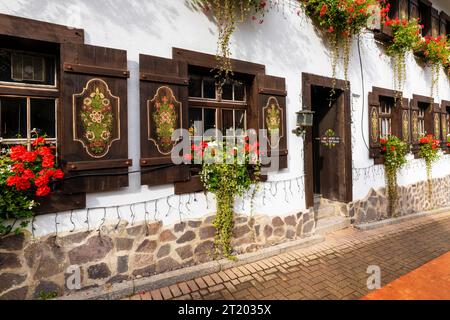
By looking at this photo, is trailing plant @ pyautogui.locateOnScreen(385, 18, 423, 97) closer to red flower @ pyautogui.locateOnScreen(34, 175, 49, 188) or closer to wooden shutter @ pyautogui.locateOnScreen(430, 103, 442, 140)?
wooden shutter @ pyautogui.locateOnScreen(430, 103, 442, 140)

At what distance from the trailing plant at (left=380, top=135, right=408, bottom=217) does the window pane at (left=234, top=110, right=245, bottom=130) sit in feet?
13.9

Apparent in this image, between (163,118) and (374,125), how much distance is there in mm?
5374

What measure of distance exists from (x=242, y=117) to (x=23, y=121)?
3.06m

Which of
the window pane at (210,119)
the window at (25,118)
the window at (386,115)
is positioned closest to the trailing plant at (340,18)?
the window at (386,115)

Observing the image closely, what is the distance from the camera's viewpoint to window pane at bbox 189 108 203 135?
403 centimetres

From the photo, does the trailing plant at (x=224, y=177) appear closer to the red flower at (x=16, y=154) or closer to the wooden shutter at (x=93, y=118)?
the wooden shutter at (x=93, y=118)

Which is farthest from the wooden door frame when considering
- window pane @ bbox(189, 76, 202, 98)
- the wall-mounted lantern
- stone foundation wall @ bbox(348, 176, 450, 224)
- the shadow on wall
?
the shadow on wall

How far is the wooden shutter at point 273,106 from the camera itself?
4379 millimetres

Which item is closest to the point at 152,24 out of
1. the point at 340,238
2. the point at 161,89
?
the point at 161,89

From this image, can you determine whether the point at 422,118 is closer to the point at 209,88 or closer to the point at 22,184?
the point at 209,88

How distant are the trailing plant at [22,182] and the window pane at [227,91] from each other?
266cm

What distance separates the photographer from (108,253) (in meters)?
3.23

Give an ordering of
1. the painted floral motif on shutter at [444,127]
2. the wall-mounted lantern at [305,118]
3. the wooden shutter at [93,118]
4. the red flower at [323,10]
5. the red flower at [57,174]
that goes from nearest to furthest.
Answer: the red flower at [57,174]
the wooden shutter at [93,118]
the wall-mounted lantern at [305,118]
the red flower at [323,10]
the painted floral motif on shutter at [444,127]

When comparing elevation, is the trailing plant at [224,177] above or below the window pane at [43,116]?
below
